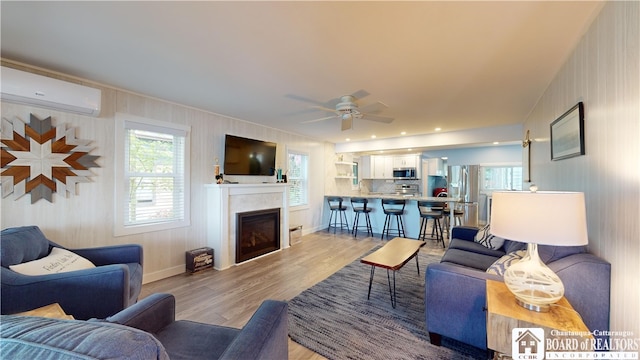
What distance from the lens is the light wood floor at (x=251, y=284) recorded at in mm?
2436

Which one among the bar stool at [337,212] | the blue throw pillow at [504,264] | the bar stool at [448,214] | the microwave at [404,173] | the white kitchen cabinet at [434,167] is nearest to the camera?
the blue throw pillow at [504,264]

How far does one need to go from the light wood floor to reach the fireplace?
0.56 ft

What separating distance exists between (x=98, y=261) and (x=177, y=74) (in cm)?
196

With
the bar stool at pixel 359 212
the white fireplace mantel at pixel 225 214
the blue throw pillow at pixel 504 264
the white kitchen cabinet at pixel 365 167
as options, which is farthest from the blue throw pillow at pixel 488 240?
the white kitchen cabinet at pixel 365 167

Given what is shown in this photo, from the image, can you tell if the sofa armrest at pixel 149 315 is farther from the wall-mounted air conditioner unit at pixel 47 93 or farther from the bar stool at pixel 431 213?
the bar stool at pixel 431 213

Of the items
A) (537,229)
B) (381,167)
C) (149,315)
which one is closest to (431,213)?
(381,167)

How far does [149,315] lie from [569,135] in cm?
326

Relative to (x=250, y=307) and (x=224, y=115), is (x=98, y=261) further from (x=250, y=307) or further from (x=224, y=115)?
(x=224, y=115)

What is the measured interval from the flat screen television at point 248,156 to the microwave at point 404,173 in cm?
408

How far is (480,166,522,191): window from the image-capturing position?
6.98 m

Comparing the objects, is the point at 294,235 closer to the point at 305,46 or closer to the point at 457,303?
the point at 457,303

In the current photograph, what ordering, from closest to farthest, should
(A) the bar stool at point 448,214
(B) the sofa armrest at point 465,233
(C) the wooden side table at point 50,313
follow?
(C) the wooden side table at point 50,313 < (B) the sofa armrest at point 465,233 < (A) the bar stool at point 448,214

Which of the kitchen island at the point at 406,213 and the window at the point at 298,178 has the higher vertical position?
the window at the point at 298,178

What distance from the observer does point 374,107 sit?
353cm
